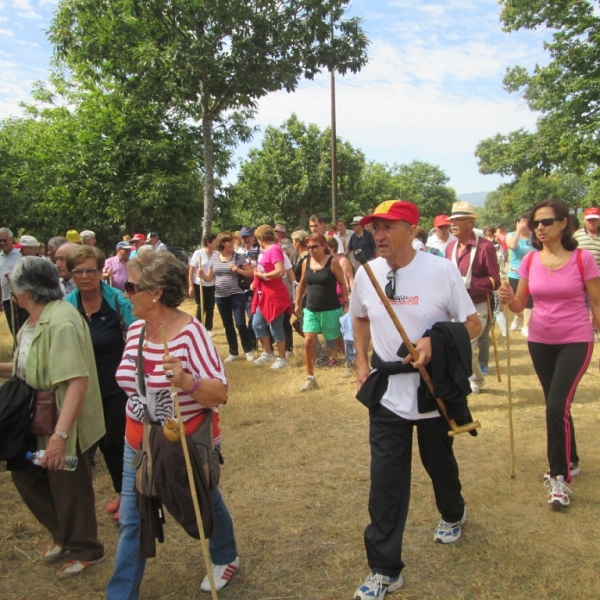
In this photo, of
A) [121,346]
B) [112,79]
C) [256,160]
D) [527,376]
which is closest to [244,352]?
[527,376]

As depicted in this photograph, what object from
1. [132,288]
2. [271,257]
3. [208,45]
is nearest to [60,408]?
[132,288]

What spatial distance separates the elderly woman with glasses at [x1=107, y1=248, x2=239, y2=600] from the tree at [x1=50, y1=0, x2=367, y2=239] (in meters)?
15.0

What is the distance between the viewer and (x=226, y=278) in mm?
8664

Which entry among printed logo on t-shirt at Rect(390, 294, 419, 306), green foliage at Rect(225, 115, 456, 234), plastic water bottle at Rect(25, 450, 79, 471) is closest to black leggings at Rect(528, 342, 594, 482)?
printed logo on t-shirt at Rect(390, 294, 419, 306)

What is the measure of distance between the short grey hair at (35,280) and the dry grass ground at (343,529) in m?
1.64

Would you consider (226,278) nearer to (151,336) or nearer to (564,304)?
(564,304)

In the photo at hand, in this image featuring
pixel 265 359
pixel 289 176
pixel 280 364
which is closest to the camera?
pixel 280 364

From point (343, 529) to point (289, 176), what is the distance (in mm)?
34479

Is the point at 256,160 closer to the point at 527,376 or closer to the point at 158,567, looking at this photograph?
the point at 527,376

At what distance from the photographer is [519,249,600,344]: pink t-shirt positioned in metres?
3.90

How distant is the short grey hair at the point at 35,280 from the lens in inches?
125

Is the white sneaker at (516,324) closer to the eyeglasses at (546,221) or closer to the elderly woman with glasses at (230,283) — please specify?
the elderly woman with glasses at (230,283)

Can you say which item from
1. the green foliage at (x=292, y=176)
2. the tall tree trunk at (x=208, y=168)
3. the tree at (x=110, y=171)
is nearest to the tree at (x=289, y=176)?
the green foliage at (x=292, y=176)

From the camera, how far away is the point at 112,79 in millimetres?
21969
